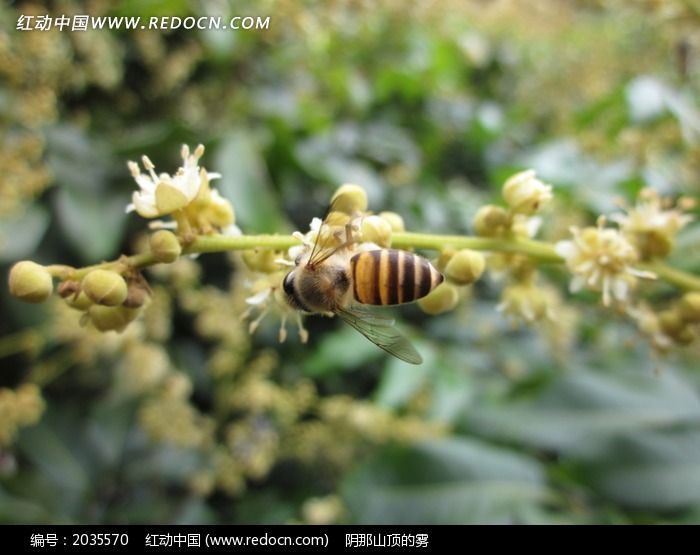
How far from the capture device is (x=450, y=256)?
83 cm

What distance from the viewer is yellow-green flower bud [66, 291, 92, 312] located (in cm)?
74

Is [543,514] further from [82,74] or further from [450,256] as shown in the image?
[82,74]

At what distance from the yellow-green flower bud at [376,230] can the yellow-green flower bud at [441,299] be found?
0.36 feet

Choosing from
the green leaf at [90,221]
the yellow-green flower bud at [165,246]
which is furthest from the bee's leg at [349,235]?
the green leaf at [90,221]

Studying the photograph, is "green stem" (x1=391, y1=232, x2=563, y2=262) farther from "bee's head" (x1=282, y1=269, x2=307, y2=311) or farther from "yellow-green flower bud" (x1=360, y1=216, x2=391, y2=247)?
"bee's head" (x1=282, y1=269, x2=307, y2=311)

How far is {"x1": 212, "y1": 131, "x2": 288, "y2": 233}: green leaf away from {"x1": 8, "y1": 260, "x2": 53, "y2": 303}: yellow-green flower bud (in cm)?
98

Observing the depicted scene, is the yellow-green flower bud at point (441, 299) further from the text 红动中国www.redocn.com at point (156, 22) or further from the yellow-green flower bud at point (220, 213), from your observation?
the text 红动中国www.redocn.com at point (156, 22)

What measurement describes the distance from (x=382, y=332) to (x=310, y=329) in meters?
1.37

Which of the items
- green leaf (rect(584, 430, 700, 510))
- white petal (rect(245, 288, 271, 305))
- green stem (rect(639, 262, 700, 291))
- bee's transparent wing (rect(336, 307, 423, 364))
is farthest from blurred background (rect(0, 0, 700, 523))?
white petal (rect(245, 288, 271, 305))

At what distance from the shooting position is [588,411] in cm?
168

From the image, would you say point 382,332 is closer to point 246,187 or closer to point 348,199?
point 348,199

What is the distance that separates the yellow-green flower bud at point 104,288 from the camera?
0.70m

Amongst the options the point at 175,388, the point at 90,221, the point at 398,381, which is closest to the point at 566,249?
the point at 398,381
